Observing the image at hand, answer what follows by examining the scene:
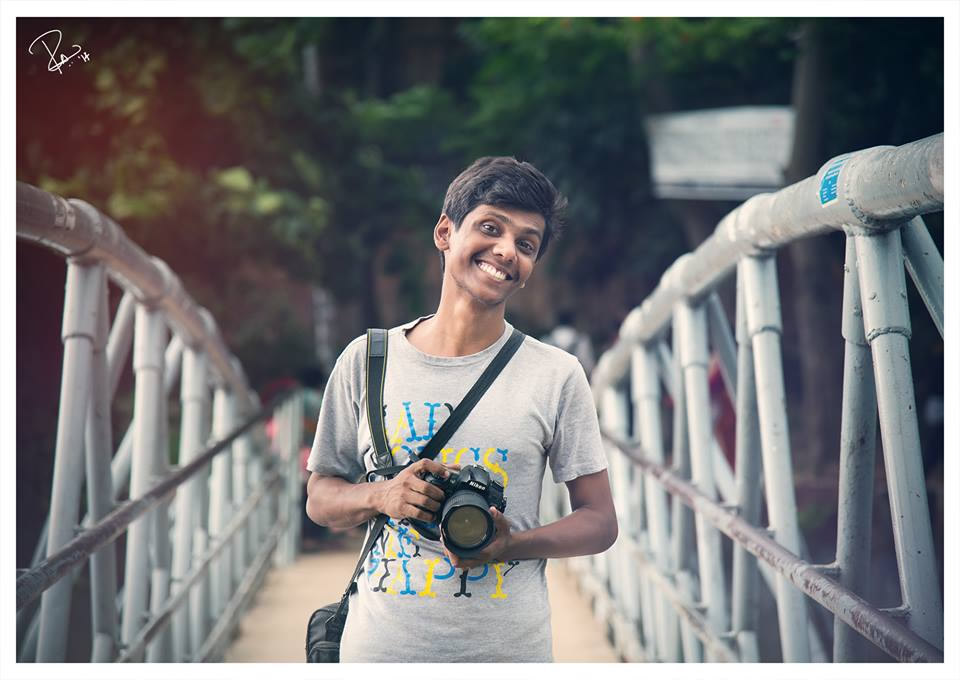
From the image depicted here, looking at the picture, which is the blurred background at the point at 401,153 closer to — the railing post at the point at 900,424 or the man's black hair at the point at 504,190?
the railing post at the point at 900,424

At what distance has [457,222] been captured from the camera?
170 centimetres

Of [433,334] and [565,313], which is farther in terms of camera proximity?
[565,313]

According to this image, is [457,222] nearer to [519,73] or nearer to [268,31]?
[268,31]

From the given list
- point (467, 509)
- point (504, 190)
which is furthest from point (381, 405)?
point (504, 190)

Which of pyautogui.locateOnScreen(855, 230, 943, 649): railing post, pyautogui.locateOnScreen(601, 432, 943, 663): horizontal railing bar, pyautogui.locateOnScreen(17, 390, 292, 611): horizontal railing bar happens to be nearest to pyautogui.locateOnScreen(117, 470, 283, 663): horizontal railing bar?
pyautogui.locateOnScreen(17, 390, 292, 611): horizontal railing bar

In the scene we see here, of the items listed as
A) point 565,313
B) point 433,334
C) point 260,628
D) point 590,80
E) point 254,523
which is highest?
point 590,80

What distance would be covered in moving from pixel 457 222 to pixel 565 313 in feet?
18.2

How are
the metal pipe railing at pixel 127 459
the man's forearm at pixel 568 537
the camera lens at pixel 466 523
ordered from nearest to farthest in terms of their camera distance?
the camera lens at pixel 466 523, the man's forearm at pixel 568 537, the metal pipe railing at pixel 127 459

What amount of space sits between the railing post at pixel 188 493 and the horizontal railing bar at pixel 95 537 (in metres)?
0.32

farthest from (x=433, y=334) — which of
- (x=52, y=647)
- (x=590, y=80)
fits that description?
(x=590, y=80)

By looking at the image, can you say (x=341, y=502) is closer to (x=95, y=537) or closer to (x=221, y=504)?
(x=95, y=537)

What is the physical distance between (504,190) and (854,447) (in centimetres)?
73

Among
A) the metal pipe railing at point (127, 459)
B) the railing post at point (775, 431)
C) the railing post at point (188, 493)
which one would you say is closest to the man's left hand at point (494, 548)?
the metal pipe railing at point (127, 459)

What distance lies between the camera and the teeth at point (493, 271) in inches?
65.6
